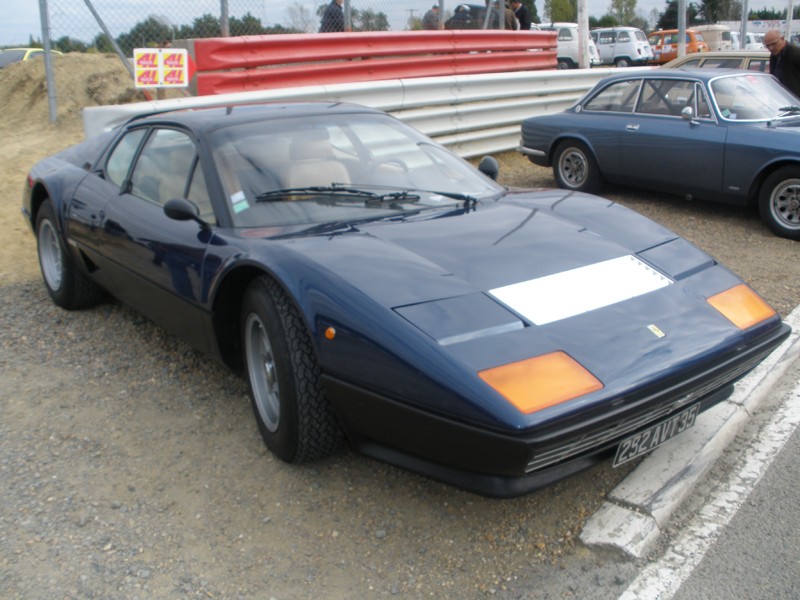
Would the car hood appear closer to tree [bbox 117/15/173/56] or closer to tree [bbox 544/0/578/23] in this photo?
tree [bbox 117/15/173/56]

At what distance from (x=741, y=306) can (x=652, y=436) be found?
71 centimetres

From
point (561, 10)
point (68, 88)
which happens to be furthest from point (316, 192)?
point (561, 10)

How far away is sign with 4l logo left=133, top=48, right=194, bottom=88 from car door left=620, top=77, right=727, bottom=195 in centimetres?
419

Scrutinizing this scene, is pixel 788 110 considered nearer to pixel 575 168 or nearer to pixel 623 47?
pixel 575 168

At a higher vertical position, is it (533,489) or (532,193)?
(532,193)

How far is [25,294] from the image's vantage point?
5367 mm

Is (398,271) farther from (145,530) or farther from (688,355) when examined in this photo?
(145,530)

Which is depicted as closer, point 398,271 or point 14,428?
point 398,271

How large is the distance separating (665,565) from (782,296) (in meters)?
3.22

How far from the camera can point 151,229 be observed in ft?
12.4

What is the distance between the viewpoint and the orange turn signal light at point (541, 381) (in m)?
2.34

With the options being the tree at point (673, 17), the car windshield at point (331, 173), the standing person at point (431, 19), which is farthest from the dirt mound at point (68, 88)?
the tree at point (673, 17)

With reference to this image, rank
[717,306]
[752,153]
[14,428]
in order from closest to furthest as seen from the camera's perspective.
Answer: [717,306] < [14,428] < [752,153]

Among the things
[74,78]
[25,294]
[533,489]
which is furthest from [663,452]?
[74,78]
